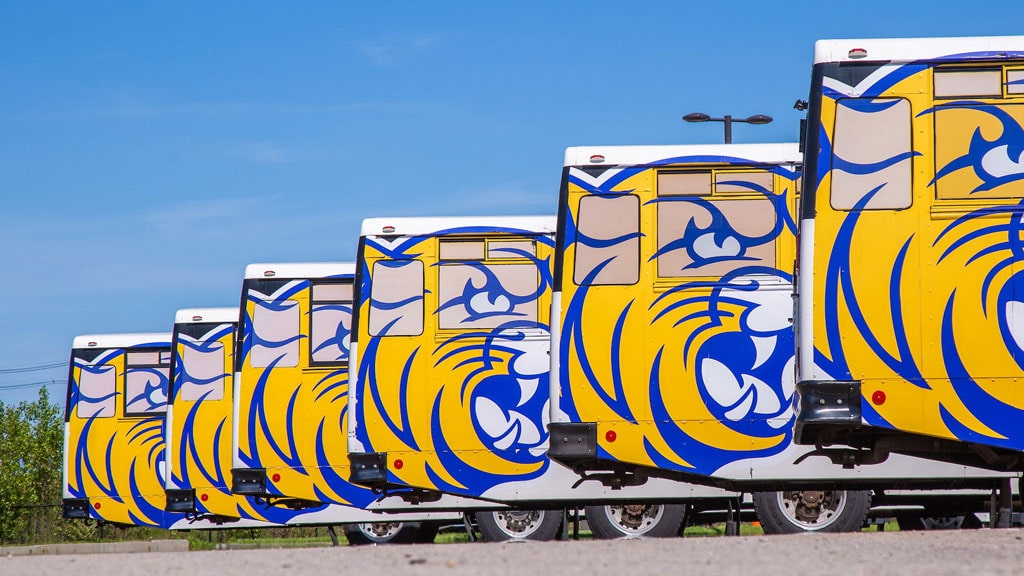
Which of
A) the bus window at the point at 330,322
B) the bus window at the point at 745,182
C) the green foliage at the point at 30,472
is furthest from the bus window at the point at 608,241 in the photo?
the green foliage at the point at 30,472

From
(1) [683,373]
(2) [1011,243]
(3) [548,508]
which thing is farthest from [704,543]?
(3) [548,508]

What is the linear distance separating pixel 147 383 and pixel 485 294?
11541 mm

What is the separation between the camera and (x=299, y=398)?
69.6 ft

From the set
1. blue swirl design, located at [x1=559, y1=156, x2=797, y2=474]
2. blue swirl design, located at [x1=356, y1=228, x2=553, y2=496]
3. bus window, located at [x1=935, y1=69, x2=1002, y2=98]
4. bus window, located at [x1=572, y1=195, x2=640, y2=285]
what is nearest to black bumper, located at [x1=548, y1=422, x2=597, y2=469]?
blue swirl design, located at [x1=559, y1=156, x2=797, y2=474]

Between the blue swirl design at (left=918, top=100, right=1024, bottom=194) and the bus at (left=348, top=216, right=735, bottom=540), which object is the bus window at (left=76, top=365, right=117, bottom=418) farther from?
the blue swirl design at (left=918, top=100, right=1024, bottom=194)

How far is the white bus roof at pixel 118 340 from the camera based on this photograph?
90.4ft

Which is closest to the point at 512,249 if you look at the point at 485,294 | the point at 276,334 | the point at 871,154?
the point at 485,294

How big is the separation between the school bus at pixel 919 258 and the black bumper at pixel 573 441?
3.04 metres

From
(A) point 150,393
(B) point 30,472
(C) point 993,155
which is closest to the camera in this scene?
(C) point 993,155

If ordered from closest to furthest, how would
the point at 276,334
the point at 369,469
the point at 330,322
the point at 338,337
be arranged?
the point at 369,469 < the point at 338,337 < the point at 330,322 < the point at 276,334

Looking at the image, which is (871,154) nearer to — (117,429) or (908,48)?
(908,48)

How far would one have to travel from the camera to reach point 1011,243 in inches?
481

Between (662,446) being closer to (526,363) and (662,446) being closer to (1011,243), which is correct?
(526,363)

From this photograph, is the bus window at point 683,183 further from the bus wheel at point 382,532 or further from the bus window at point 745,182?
the bus wheel at point 382,532
